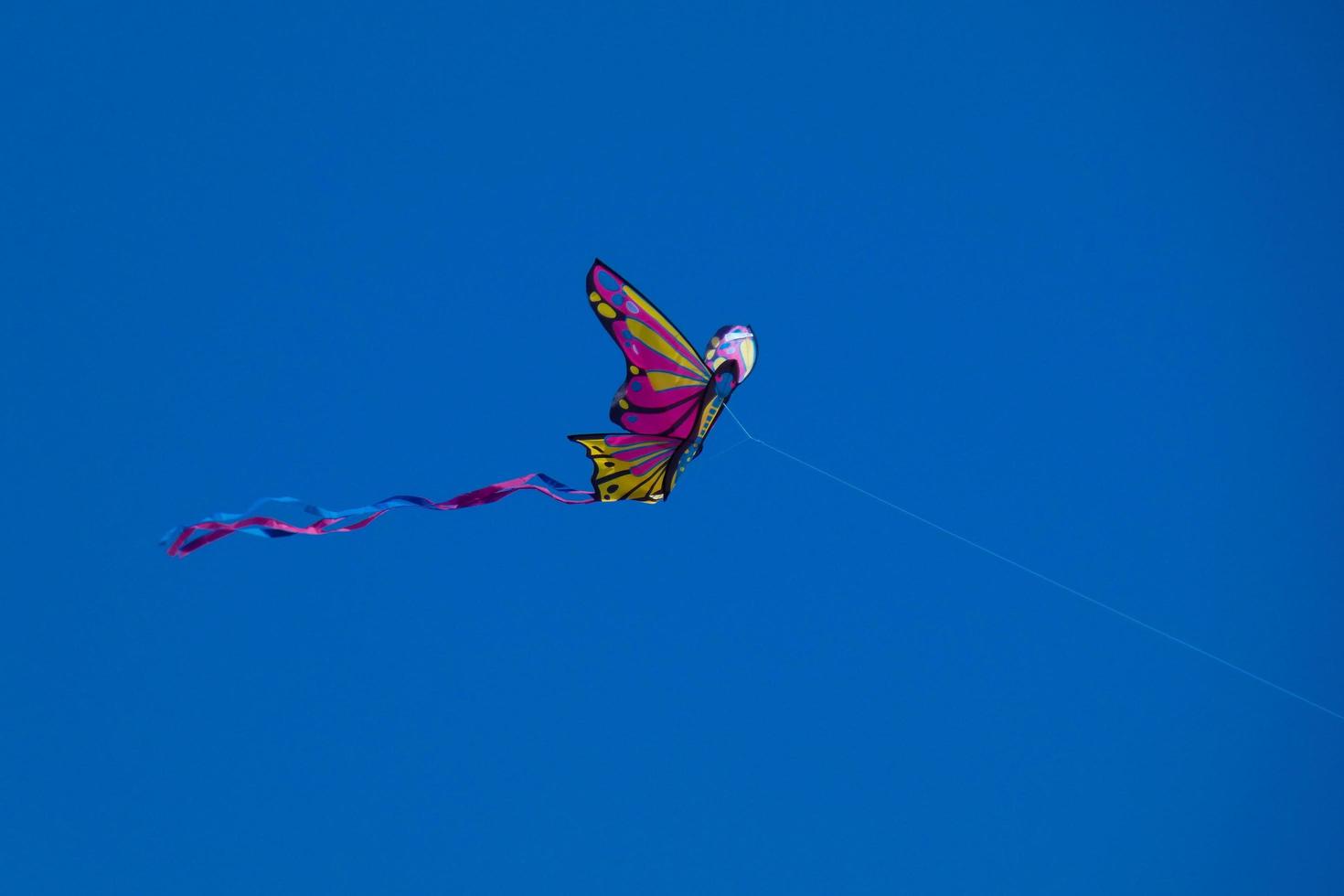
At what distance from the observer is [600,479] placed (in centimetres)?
600

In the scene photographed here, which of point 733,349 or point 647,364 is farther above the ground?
point 733,349

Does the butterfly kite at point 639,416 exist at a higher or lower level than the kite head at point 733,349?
lower

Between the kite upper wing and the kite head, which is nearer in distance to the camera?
the kite upper wing

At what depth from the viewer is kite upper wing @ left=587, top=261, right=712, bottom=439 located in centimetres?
554

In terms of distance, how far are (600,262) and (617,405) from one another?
846 mm

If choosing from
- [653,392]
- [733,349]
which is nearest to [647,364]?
[653,392]

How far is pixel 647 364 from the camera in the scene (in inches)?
228

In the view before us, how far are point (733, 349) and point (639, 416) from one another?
0.71 meters

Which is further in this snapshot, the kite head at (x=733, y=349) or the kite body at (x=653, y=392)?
the kite head at (x=733, y=349)

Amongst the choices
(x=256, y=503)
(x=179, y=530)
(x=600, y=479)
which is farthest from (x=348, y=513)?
(x=600, y=479)

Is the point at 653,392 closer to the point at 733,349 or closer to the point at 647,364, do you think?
the point at 647,364

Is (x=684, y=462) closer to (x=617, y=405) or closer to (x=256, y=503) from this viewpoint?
(x=617, y=405)

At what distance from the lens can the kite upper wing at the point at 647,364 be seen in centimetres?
554

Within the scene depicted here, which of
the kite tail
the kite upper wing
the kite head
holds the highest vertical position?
the kite head
